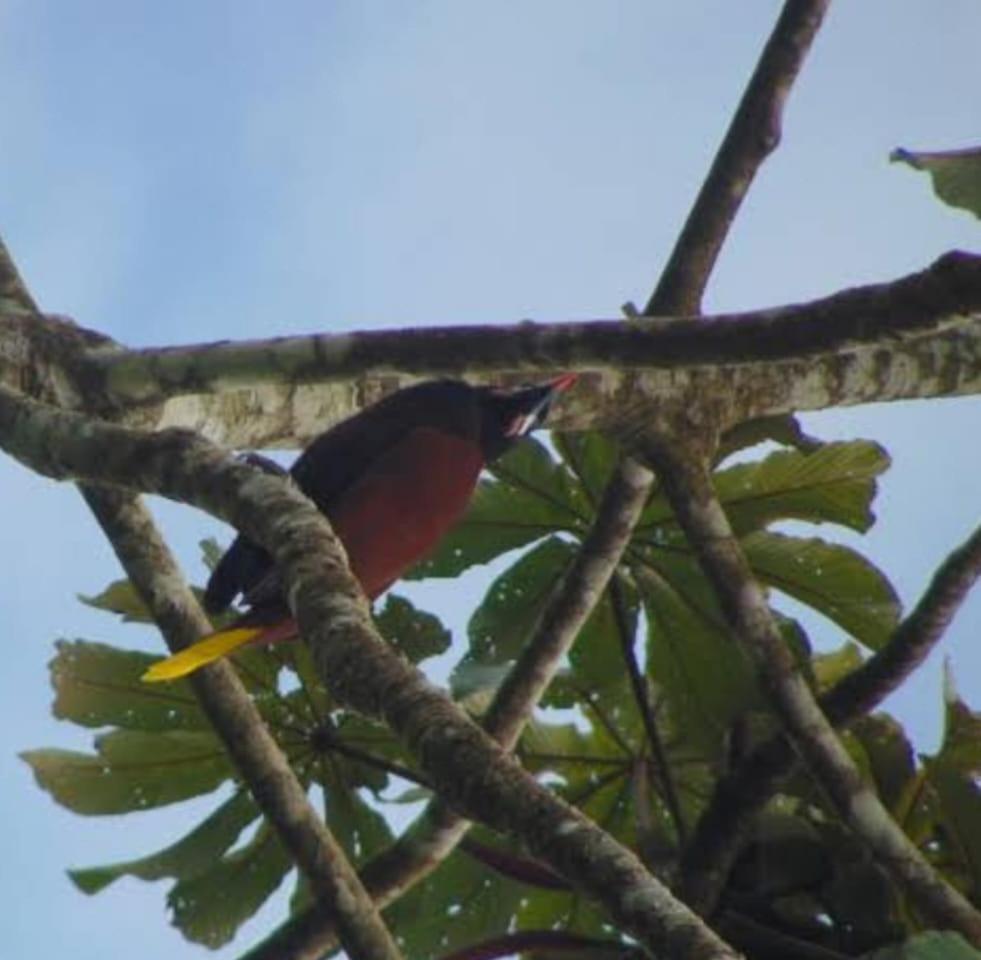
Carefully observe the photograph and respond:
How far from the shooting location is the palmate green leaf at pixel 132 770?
5121 mm

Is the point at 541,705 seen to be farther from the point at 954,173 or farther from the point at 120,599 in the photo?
the point at 954,173

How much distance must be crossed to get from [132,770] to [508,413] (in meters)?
1.49

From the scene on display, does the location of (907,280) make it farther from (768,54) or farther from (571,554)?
(571,554)

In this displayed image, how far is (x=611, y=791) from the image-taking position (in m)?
5.24

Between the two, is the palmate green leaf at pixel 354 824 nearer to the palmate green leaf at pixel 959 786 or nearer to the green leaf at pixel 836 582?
the green leaf at pixel 836 582

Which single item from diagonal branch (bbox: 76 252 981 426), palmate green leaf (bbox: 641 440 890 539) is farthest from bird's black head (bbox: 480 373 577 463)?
palmate green leaf (bbox: 641 440 890 539)

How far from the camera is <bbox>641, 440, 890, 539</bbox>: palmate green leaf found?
5.10 meters

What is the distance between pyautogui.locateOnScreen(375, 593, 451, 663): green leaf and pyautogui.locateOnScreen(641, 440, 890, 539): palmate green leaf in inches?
19.6

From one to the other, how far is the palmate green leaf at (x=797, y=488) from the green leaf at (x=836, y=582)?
0.24ft

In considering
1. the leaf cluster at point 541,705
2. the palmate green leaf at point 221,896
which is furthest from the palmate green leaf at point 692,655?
the palmate green leaf at point 221,896

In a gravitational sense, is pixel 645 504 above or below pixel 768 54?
below

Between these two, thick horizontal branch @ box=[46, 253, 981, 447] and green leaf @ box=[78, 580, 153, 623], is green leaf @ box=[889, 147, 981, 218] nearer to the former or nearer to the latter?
thick horizontal branch @ box=[46, 253, 981, 447]

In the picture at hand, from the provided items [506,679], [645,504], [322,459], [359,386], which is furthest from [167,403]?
[645,504]

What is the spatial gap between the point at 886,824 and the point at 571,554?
1.49m
